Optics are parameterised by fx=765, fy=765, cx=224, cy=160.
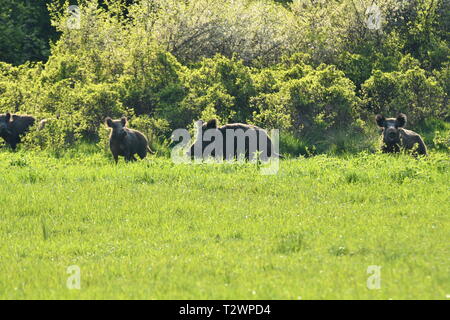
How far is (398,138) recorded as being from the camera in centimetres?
1909

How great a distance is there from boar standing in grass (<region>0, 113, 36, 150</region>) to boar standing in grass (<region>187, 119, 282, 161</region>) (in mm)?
5672

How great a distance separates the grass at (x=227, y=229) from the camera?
326 inches

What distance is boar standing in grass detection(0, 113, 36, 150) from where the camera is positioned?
22.1 meters

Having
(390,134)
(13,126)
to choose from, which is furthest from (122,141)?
(390,134)

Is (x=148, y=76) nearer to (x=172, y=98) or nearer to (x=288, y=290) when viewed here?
(x=172, y=98)

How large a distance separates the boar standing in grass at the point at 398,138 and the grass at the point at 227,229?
1.66 meters

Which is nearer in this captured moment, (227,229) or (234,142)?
(227,229)

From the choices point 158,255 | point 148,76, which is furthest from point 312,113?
point 158,255

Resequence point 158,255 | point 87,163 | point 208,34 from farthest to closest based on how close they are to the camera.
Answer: point 208,34 → point 87,163 → point 158,255

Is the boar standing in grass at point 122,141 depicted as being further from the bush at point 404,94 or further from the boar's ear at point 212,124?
the bush at point 404,94

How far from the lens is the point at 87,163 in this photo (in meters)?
18.1

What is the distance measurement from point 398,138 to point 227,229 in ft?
30.3

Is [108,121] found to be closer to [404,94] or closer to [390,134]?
[390,134]
